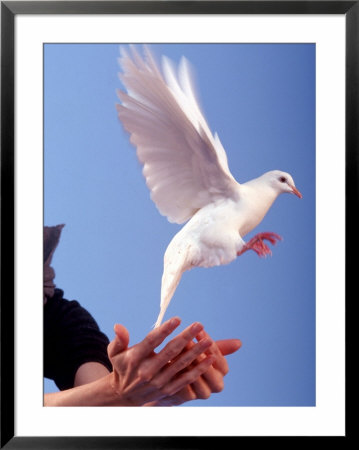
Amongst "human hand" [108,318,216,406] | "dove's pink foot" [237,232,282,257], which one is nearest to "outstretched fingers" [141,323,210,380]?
"human hand" [108,318,216,406]

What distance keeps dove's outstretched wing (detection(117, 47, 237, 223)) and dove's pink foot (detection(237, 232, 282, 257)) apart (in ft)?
0.22

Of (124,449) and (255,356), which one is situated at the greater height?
(255,356)

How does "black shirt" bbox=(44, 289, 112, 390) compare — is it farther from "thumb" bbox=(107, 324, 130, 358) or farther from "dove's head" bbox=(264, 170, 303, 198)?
"dove's head" bbox=(264, 170, 303, 198)

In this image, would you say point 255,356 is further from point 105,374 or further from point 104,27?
point 104,27

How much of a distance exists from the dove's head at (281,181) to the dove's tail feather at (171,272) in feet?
0.46

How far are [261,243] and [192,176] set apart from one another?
0.13m

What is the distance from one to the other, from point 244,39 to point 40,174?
319 mm

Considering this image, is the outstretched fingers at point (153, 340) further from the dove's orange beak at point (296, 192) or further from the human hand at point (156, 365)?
the dove's orange beak at point (296, 192)

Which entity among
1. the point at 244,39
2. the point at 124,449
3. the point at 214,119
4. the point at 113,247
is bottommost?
the point at 124,449

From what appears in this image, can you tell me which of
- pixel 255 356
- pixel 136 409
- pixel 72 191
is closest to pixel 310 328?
pixel 255 356

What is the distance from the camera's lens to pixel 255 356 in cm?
73

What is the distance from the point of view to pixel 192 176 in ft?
2.51

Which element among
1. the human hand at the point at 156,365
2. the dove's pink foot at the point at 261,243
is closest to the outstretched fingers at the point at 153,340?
the human hand at the point at 156,365

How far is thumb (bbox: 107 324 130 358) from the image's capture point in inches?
28.2
